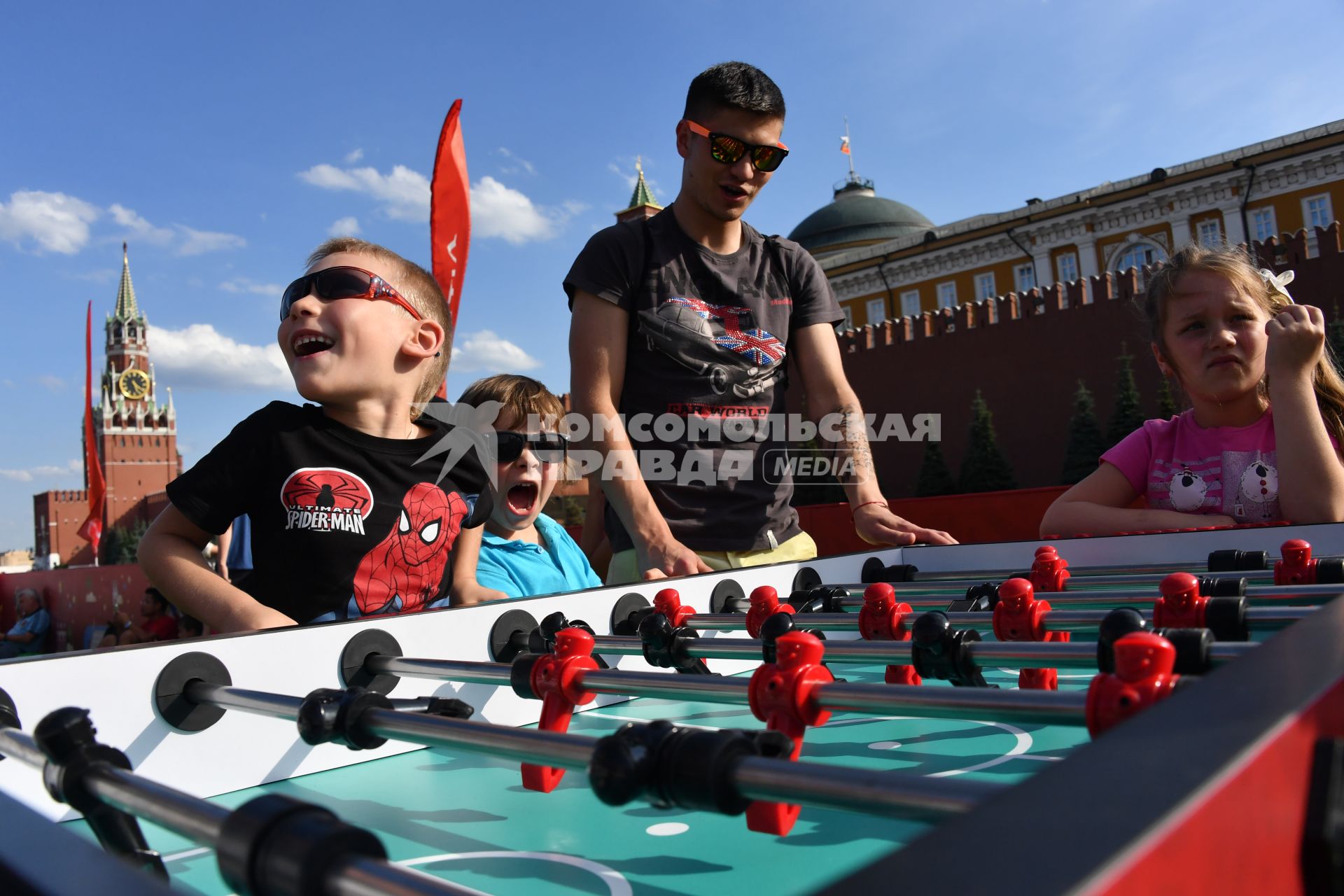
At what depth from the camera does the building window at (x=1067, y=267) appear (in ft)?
86.9

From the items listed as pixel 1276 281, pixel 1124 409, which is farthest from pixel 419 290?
pixel 1124 409

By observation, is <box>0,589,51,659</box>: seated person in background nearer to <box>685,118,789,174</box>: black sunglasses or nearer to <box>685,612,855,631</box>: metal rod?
<box>685,118,789,174</box>: black sunglasses

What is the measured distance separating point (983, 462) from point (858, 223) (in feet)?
73.7

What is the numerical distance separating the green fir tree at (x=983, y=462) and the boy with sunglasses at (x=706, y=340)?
57.7 feet

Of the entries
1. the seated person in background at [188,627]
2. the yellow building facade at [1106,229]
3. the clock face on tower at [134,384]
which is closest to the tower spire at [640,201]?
the yellow building facade at [1106,229]

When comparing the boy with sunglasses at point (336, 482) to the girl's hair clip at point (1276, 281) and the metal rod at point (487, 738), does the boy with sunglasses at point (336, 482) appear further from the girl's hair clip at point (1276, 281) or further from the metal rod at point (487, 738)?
the girl's hair clip at point (1276, 281)

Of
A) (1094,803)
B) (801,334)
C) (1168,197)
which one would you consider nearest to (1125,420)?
(1168,197)

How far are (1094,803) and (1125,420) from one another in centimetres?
1942

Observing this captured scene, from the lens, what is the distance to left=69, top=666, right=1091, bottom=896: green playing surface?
28.2 inches

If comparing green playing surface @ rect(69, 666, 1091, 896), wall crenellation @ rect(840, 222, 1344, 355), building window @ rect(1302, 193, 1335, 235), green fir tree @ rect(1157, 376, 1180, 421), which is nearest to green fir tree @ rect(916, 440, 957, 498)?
wall crenellation @ rect(840, 222, 1344, 355)

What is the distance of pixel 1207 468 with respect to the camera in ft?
8.80

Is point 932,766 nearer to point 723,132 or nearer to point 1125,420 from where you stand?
point 723,132

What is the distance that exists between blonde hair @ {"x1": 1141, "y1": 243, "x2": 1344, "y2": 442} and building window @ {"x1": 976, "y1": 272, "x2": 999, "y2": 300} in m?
27.1

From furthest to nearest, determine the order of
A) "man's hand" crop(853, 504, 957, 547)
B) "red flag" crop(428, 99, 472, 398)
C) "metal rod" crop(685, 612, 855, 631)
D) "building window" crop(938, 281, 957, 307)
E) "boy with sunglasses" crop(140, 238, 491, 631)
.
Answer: "building window" crop(938, 281, 957, 307) → "red flag" crop(428, 99, 472, 398) → "man's hand" crop(853, 504, 957, 547) → "boy with sunglasses" crop(140, 238, 491, 631) → "metal rod" crop(685, 612, 855, 631)
